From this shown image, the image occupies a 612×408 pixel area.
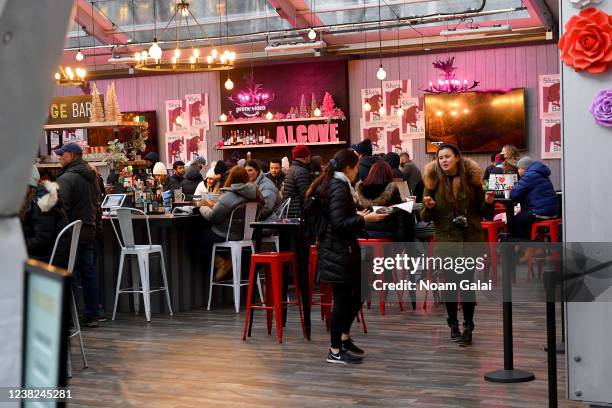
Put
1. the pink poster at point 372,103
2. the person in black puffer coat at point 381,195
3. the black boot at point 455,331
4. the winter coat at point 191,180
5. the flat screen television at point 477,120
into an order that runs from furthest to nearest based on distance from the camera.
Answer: the pink poster at point 372,103 → the flat screen television at point 477,120 → the winter coat at point 191,180 → the person in black puffer coat at point 381,195 → the black boot at point 455,331

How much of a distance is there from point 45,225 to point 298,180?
11.4ft

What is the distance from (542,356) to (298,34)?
1057cm

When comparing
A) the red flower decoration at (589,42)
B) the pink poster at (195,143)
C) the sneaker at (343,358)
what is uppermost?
the pink poster at (195,143)

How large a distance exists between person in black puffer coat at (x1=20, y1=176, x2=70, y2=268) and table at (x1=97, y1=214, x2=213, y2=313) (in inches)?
89.4

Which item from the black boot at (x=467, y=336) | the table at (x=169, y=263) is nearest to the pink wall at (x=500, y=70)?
the table at (x=169, y=263)

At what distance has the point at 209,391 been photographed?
514cm

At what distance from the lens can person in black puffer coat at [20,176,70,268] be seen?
230 inches

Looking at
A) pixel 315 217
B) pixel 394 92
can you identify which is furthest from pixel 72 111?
pixel 394 92

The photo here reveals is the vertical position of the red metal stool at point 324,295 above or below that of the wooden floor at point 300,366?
above

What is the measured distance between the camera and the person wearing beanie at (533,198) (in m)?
8.86

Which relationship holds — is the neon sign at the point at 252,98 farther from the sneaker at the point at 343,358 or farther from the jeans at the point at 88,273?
the sneaker at the point at 343,358

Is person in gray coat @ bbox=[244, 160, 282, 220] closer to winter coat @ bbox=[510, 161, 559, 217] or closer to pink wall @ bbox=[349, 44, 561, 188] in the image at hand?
winter coat @ bbox=[510, 161, 559, 217]

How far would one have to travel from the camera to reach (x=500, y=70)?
15.3 meters

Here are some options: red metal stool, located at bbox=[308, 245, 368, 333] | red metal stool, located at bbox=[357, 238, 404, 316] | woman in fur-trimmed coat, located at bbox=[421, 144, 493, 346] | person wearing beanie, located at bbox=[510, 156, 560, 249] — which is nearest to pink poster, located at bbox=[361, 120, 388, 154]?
person wearing beanie, located at bbox=[510, 156, 560, 249]
